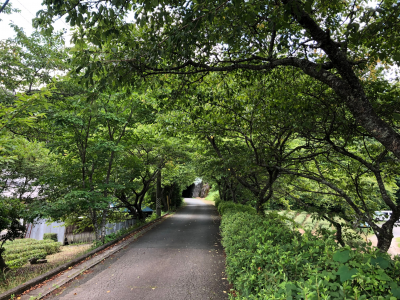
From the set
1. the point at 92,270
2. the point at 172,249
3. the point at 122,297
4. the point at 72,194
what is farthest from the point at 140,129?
the point at 122,297

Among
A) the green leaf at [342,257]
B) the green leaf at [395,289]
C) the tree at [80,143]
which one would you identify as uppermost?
the tree at [80,143]

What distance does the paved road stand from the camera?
438 centimetres

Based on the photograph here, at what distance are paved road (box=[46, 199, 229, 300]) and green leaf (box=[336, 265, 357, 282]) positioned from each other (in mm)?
3168

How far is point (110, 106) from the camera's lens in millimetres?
8188

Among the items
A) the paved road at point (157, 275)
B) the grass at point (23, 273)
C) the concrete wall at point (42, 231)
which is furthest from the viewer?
the concrete wall at point (42, 231)

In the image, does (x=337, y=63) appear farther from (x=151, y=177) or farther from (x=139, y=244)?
(x=151, y=177)

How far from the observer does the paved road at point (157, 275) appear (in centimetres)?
438

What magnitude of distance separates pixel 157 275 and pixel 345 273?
15.3 feet

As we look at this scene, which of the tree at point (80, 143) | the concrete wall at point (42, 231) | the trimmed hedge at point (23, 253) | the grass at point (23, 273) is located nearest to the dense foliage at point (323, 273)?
the grass at point (23, 273)

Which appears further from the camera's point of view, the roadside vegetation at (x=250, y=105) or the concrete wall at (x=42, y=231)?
the concrete wall at (x=42, y=231)

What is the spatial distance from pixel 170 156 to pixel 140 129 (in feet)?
13.4

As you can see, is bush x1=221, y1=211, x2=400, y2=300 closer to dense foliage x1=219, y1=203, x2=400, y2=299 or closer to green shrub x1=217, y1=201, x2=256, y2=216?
dense foliage x1=219, y1=203, x2=400, y2=299

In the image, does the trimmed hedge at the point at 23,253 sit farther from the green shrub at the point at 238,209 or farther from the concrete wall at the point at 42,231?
the green shrub at the point at 238,209

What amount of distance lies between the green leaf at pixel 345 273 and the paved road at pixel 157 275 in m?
3.17
